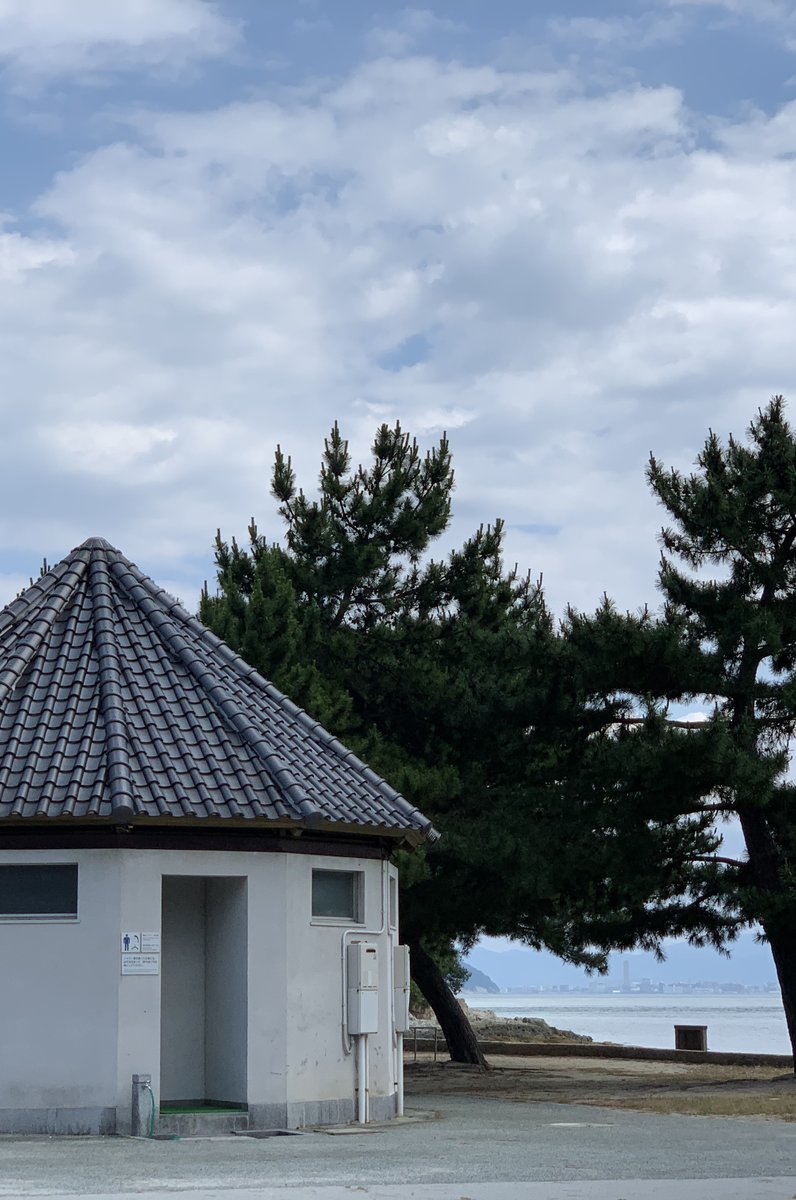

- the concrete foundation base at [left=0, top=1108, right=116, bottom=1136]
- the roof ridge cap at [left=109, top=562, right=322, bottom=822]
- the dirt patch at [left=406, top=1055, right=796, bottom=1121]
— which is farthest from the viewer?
the dirt patch at [left=406, top=1055, right=796, bottom=1121]

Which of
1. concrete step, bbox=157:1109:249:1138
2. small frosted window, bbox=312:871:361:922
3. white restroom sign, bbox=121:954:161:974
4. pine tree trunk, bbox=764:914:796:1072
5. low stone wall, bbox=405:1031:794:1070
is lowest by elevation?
low stone wall, bbox=405:1031:794:1070

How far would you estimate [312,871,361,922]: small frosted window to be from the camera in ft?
55.9

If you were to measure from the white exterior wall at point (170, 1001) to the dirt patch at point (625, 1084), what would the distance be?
4563 millimetres

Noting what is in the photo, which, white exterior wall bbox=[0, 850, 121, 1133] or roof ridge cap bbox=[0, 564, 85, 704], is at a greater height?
roof ridge cap bbox=[0, 564, 85, 704]

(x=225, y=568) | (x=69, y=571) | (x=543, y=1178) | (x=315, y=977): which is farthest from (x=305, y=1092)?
(x=225, y=568)

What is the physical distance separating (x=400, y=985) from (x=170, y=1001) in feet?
9.01

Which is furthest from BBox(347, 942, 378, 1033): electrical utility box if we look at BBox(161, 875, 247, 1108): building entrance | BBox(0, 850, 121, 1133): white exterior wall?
BBox(0, 850, 121, 1133): white exterior wall

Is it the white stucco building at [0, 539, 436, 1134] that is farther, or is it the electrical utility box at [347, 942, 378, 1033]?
the electrical utility box at [347, 942, 378, 1033]

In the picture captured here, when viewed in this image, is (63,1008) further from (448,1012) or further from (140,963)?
(448,1012)

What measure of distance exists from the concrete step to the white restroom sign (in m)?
1.40

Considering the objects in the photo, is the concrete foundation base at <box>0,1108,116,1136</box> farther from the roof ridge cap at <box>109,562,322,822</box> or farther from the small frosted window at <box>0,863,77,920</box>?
the roof ridge cap at <box>109,562,322,822</box>

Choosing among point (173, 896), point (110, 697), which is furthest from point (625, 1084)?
point (110, 697)

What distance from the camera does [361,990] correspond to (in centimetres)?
1684

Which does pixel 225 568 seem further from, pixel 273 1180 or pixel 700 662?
pixel 273 1180
